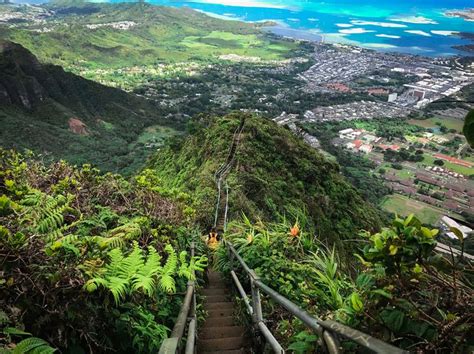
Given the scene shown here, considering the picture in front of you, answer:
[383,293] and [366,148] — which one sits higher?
[383,293]

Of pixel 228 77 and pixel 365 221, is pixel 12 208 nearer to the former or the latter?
pixel 365 221

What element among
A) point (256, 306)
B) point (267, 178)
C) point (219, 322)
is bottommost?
point (267, 178)

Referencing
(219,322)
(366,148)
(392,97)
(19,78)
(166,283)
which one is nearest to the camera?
(166,283)

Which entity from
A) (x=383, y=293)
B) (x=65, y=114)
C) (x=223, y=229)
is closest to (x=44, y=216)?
(x=383, y=293)

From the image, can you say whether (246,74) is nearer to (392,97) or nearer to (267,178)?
(392,97)

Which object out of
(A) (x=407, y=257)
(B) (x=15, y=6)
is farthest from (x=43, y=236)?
(B) (x=15, y=6)

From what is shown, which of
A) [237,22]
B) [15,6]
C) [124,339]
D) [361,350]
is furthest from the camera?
[15,6]
